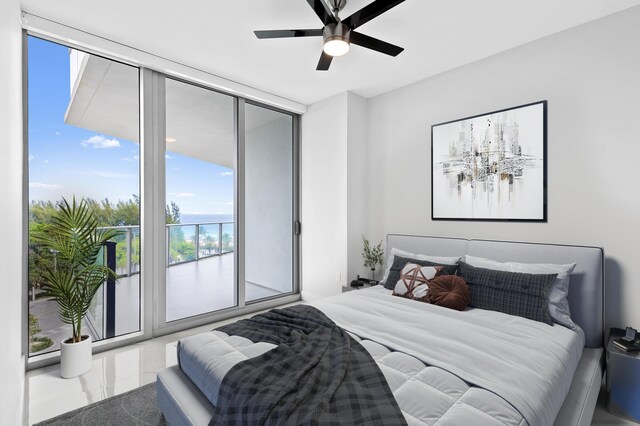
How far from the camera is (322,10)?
200 cm

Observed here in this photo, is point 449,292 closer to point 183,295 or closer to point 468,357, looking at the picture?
point 468,357

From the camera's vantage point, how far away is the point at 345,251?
3.86m

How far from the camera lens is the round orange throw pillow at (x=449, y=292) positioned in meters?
2.41

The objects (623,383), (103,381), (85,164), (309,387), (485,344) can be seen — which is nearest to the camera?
(309,387)

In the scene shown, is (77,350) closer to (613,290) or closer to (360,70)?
(360,70)

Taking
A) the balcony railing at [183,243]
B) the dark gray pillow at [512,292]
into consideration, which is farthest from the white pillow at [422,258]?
the balcony railing at [183,243]

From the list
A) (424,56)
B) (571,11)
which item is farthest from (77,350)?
(571,11)

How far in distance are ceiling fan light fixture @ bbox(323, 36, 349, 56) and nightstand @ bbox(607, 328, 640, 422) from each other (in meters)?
2.69

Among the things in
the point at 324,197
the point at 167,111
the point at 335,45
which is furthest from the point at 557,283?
the point at 167,111

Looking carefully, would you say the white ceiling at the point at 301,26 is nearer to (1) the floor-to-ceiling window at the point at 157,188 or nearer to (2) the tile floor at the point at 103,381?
(1) the floor-to-ceiling window at the point at 157,188

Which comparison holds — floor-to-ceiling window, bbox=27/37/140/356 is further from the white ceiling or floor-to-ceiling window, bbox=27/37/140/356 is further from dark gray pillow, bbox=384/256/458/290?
dark gray pillow, bbox=384/256/458/290

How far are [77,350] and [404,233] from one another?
3289 mm

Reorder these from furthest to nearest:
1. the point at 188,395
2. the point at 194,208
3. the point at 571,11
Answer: the point at 194,208, the point at 571,11, the point at 188,395

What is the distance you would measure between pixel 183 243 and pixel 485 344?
3180 mm
